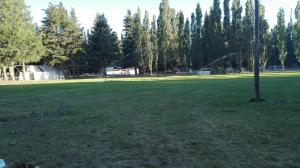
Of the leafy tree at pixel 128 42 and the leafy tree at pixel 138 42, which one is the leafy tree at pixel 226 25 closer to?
the leafy tree at pixel 138 42

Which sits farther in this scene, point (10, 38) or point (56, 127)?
point (10, 38)

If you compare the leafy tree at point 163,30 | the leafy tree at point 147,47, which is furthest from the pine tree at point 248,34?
the leafy tree at point 147,47

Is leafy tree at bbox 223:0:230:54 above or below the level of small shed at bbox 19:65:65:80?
above

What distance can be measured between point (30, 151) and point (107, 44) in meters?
68.4

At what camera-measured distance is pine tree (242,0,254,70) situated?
68375mm

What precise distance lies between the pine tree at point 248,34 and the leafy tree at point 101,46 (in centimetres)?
2780

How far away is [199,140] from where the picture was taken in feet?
23.3

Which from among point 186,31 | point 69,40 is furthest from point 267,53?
point 69,40

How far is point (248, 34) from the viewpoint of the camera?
226ft

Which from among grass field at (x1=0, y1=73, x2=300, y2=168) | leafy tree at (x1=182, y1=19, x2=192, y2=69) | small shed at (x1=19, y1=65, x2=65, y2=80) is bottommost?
grass field at (x1=0, y1=73, x2=300, y2=168)

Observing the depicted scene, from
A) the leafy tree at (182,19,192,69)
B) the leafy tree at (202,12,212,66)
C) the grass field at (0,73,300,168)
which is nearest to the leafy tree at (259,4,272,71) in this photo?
the leafy tree at (202,12,212,66)

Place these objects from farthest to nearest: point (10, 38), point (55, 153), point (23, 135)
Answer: point (10, 38) → point (23, 135) → point (55, 153)

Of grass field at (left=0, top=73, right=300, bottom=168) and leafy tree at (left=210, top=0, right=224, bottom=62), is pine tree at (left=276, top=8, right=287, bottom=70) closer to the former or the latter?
leafy tree at (left=210, top=0, right=224, bottom=62)

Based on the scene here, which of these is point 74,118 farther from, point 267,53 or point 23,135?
point 267,53
